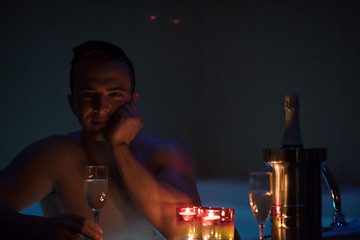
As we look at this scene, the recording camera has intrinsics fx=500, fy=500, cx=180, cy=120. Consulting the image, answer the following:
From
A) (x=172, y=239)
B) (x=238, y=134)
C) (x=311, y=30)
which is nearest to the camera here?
(x=172, y=239)

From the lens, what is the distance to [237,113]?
4.04 metres

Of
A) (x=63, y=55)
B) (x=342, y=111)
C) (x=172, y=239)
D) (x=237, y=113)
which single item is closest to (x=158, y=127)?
(x=237, y=113)

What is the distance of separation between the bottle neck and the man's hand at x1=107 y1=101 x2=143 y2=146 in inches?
20.0

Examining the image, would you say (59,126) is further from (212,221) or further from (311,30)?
(212,221)

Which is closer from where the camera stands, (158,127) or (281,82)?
(281,82)

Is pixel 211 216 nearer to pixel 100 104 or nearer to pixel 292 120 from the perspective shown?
pixel 292 120

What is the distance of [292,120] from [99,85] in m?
0.61

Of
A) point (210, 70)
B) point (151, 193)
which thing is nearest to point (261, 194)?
point (151, 193)

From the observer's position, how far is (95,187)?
41.8 inches

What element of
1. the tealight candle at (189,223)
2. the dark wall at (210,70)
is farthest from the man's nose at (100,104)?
the dark wall at (210,70)

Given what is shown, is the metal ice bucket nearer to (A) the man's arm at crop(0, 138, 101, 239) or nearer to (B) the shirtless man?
(B) the shirtless man

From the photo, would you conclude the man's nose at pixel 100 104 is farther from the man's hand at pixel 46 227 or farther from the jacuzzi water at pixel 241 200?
the jacuzzi water at pixel 241 200

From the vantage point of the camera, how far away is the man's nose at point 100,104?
1.36 meters

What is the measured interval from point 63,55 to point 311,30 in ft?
5.97
